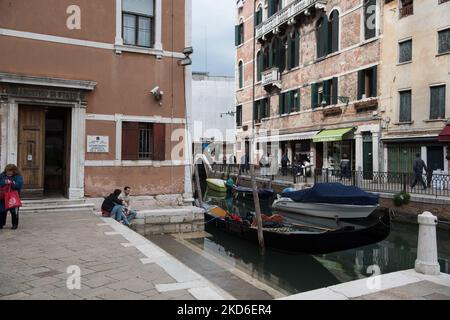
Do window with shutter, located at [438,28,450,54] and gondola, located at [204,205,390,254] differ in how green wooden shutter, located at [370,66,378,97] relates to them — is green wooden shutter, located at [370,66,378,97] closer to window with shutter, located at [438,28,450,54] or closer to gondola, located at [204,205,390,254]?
window with shutter, located at [438,28,450,54]

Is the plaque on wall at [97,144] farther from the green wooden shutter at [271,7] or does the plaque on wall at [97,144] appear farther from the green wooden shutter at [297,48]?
the green wooden shutter at [271,7]

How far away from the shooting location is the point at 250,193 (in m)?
22.1

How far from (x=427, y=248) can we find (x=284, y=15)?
23.8m

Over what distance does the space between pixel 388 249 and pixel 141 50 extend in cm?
908

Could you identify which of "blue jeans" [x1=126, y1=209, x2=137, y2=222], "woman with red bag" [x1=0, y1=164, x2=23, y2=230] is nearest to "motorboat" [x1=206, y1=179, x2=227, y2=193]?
"blue jeans" [x1=126, y1=209, x2=137, y2=222]

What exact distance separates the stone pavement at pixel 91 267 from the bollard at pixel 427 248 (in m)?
2.91

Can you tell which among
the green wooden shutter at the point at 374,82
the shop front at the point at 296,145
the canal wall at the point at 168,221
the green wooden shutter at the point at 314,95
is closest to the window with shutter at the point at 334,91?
the green wooden shutter at the point at 314,95

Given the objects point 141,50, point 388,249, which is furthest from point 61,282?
point 388,249

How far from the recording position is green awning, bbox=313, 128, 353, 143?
20914 millimetres

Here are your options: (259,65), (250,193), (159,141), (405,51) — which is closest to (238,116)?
(259,65)

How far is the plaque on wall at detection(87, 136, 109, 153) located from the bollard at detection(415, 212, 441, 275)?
824 centimetres

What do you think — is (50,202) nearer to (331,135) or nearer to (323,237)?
(323,237)

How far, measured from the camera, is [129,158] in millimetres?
11594
